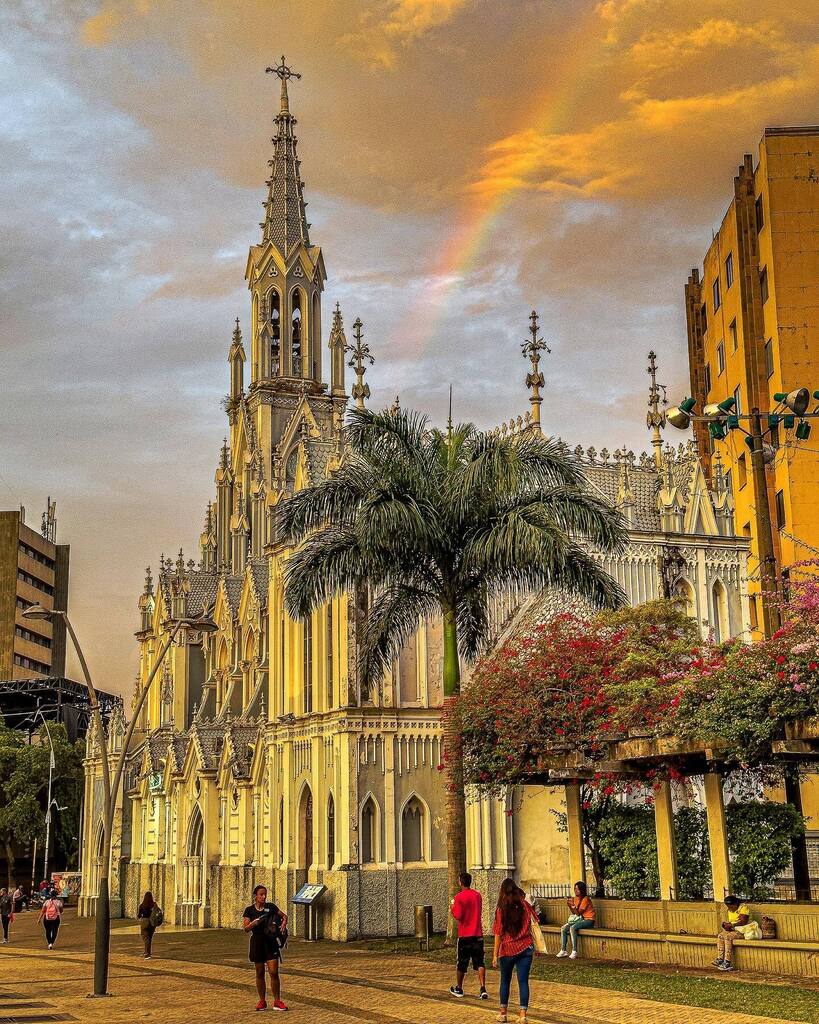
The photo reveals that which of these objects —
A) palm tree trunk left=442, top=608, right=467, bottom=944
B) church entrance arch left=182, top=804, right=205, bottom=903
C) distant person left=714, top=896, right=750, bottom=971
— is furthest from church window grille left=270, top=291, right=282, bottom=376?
distant person left=714, top=896, right=750, bottom=971

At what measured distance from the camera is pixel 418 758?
36.8 meters

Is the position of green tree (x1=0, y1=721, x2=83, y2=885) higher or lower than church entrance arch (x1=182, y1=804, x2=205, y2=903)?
higher

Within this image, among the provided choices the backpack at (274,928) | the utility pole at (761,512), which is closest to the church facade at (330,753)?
the utility pole at (761,512)

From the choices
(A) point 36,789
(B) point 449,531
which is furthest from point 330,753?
(A) point 36,789

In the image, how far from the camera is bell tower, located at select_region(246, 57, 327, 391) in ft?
211

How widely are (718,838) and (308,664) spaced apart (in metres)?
Result: 18.1

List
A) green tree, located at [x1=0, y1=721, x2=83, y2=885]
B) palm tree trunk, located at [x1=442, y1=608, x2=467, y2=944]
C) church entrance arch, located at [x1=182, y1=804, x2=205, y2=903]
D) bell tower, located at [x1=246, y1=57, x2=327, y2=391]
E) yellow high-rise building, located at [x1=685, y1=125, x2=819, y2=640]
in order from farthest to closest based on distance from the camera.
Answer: green tree, located at [x1=0, y1=721, x2=83, y2=885]
bell tower, located at [x1=246, y1=57, x2=327, y2=391]
yellow high-rise building, located at [x1=685, y1=125, x2=819, y2=640]
church entrance arch, located at [x1=182, y1=804, x2=205, y2=903]
palm tree trunk, located at [x1=442, y1=608, x2=467, y2=944]

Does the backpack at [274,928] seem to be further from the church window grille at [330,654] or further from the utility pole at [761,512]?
the church window grille at [330,654]

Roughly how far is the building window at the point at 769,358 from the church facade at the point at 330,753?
61.5 ft

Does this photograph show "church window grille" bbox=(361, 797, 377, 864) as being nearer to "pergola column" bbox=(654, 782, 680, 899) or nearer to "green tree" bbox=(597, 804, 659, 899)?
"green tree" bbox=(597, 804, 659, 899)

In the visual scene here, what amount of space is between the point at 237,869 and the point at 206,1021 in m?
24.4

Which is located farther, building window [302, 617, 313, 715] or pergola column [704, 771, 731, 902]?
building window [302, 617, 313, 715]

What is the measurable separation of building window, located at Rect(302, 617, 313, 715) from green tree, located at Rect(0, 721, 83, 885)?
48.9 m

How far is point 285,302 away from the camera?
64250 mm
